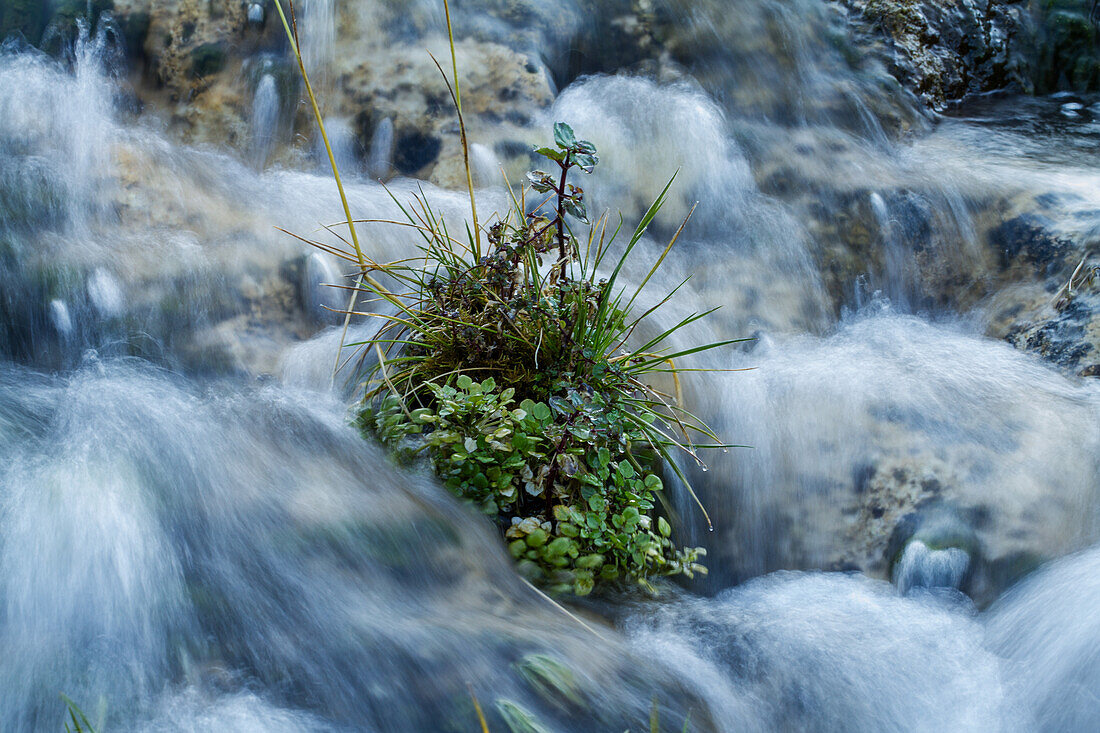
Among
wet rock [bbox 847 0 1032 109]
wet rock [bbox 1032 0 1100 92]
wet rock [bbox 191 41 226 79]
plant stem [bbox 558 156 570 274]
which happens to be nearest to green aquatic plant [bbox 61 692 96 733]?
plant stem [bbox 558 156 570 274]

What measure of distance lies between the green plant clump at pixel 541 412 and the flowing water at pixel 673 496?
134 millimetres

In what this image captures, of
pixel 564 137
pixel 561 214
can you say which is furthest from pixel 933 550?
pixel 564 137

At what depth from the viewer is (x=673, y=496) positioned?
2.91m

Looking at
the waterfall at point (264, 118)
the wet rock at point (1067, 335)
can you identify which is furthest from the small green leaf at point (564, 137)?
the waterfall at point (264, 118)

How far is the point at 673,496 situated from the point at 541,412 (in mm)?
759

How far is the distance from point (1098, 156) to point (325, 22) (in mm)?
4791

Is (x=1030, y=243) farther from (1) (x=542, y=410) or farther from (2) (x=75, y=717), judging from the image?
(2) (x=75, y=717)

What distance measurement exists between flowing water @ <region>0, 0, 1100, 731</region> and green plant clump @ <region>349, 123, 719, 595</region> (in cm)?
13

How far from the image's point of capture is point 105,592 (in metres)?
2.04

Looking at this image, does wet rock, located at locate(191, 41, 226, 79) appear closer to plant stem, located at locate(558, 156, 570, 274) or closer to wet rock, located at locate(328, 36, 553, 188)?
wet rock, located at locate(328, 36, 553, 188)

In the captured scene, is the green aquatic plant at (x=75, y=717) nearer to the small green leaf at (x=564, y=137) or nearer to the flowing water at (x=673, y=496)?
the flowing water at (x=673, y=496)

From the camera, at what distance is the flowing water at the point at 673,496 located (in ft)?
6.48

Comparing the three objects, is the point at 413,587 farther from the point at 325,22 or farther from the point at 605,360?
the point at 325,22

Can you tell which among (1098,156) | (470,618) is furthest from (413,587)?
(1098,156)
